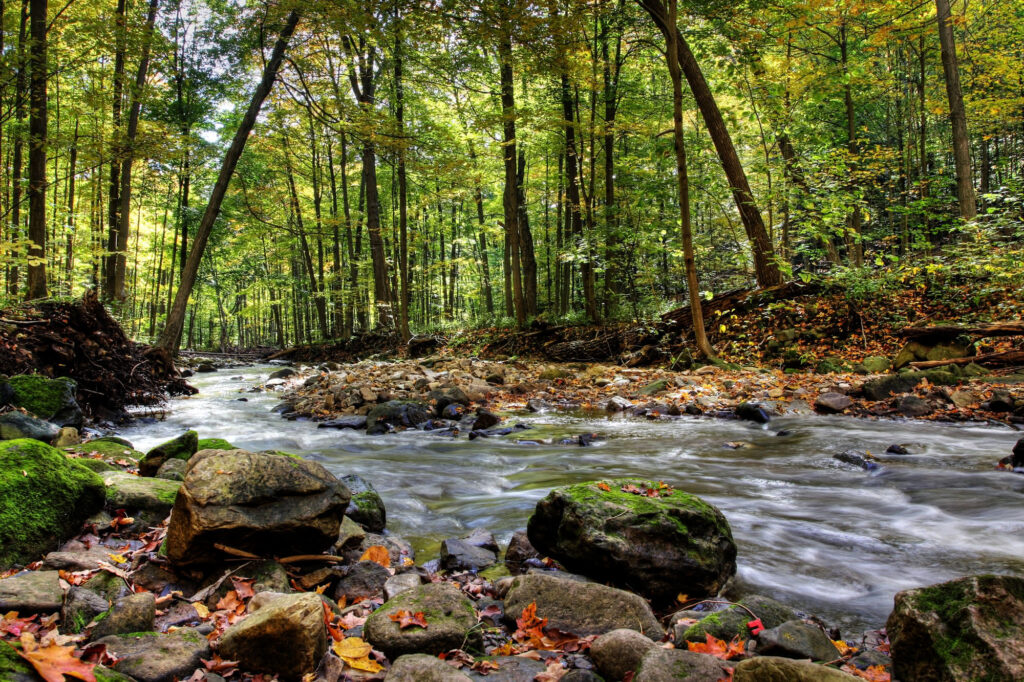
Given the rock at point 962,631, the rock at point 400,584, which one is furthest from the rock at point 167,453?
the rock at point 962,631

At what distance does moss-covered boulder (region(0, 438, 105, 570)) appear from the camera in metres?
2.70

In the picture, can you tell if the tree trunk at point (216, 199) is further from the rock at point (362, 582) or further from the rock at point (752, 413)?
the rock at point (752, 413)

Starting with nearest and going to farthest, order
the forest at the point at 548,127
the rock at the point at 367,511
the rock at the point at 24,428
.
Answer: the rock at the point at 367,511, the rock at the point at 24,428, the forest at the point at 548,127

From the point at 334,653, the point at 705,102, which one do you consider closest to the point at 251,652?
the point at 334,653

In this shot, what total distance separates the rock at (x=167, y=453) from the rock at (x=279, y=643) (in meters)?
2.83

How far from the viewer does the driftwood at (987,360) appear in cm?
786

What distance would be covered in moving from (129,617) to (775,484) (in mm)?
5121

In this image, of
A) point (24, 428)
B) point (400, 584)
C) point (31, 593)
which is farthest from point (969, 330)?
point (24, 428)

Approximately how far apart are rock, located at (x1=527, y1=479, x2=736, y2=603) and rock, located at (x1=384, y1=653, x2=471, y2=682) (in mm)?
1219

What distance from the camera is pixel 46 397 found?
631cm

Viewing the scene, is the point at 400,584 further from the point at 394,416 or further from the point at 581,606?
the point at 394,416

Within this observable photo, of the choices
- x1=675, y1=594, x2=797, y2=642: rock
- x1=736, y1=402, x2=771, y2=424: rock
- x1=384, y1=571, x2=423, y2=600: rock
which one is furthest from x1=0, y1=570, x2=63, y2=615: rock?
x1=736, y1=402, x2=771, y2=424: rock

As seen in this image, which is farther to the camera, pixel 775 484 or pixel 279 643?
pixel 775 484

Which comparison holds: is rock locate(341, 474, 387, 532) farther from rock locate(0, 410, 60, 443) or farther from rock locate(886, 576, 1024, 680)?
rock locate(0, 410, 60, 443)
